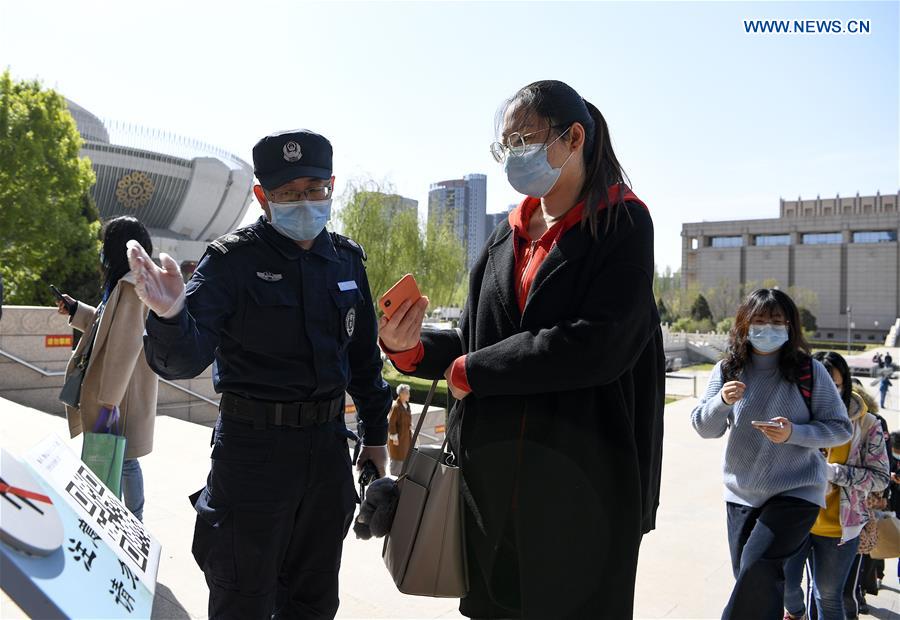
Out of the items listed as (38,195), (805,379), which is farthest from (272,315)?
(38,195)

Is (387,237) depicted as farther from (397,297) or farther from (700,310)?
(700,310)

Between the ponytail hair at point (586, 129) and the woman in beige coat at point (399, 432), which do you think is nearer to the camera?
the ponytail hair at point (586, 129)

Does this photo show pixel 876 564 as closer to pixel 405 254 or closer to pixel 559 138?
pixel 559 138

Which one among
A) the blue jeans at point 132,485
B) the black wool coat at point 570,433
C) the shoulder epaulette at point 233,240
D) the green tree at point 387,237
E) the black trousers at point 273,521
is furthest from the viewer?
the green tree at point 387,237

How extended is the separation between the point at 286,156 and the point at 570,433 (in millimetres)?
1409

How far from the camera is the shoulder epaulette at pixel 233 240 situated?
7.39 ft

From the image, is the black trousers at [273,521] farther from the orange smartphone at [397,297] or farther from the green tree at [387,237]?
the green tree at [387,237]

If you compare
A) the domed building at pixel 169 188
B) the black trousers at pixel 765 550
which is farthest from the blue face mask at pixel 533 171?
the domed building at pixel 169 188

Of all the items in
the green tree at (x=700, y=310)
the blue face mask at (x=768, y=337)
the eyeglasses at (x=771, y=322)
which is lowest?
the green tree at (x=700, y=310)

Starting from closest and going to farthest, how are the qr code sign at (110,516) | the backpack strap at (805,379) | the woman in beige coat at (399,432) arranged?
the qr code sign at (110,516), the backpack strap at (805,379), the woman in beige coat at (399,432)

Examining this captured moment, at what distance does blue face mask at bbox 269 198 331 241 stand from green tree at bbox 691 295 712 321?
6123cm

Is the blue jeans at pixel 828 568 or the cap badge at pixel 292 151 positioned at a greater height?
the cap badge at pixel 292 151

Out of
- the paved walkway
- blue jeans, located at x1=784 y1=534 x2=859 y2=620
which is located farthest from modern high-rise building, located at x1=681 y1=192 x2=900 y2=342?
blue jeans, located at x1=784 y1=534 x2=859 y2=620

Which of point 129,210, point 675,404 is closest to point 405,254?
point 675,404
